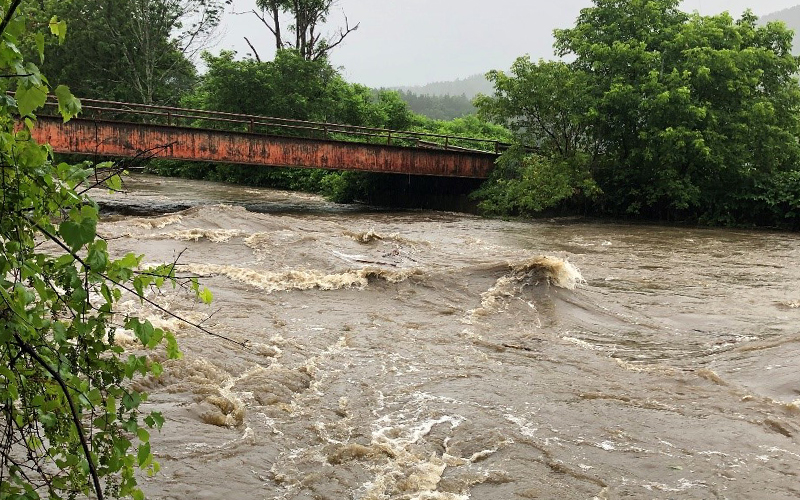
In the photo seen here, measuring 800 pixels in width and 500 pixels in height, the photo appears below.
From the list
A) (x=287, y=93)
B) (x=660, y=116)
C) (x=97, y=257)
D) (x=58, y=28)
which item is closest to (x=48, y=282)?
(x=97, y=257)

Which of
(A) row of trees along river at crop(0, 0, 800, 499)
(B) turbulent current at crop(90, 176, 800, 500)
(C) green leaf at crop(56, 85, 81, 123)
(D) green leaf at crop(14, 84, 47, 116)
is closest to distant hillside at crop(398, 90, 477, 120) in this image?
(A) row of trees along river at crop(0, 0, 800, 499)

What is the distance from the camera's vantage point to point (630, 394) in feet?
28.0

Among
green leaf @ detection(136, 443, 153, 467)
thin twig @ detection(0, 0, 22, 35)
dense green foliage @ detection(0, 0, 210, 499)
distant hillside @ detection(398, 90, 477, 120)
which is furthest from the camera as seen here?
distant hillside @ detection(398, 90, 477, 120)

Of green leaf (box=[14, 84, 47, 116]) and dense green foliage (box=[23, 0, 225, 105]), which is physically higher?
dense green foliage (box=[23, 0, 225, 105])

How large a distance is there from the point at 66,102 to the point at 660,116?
27852 millimetres

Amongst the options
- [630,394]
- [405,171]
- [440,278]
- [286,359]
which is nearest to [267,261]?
[440,278]

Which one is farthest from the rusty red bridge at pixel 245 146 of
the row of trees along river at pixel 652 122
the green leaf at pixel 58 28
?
the green leaf at pixel 58 28

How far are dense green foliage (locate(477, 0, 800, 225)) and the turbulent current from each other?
1090 centimetres

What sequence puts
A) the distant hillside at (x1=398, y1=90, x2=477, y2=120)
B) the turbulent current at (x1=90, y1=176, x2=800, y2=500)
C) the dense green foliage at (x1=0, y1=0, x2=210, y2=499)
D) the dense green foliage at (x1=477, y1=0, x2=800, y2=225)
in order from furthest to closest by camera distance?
the distant hillside at (x1=398, y1=90, x2=477, y2=120) < the dense green foliage at (x1=477, y1=0, x2=800, y2=225) < the turbulent current at (x1=90, y1=176, x2=800, y2=500) < the dense green foliage at (x1=0, y1=0, x2=210, y2=499)

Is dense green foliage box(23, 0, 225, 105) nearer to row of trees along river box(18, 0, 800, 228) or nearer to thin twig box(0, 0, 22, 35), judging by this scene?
row of trees along river box(18, 0, 800, 228)

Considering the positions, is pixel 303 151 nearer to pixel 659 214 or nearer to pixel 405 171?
pixel 405 171

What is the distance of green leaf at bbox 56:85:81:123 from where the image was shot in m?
2.40

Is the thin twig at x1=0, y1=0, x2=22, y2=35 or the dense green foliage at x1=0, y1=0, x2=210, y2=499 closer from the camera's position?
the thin twig at x1=0, y1=0, x2=22, y2=35

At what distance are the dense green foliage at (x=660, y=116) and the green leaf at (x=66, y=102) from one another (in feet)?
86.2
